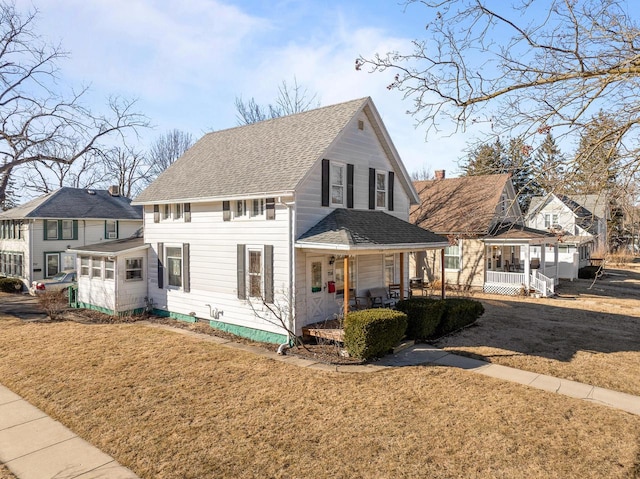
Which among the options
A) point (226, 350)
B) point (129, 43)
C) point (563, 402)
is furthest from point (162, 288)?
point (563, 402)

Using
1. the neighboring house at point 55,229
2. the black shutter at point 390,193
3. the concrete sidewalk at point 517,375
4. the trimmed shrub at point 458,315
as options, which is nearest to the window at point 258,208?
the black shutter at point 390,193

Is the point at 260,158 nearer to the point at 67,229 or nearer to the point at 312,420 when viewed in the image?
the point at 312,420

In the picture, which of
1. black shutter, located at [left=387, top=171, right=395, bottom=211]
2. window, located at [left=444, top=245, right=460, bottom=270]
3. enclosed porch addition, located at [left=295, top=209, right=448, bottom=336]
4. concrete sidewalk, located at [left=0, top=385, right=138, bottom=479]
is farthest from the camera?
window, located at [left=444, top=245, right=460, bottom=270]

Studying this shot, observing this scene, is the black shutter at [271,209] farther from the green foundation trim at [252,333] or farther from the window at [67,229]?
the window at [67,229]

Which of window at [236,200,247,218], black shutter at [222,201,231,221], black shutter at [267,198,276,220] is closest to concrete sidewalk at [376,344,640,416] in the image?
black shutter at [267,198,276,220]

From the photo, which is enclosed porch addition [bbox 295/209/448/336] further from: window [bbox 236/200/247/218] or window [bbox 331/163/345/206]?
window [bbox 236/200/247/218]

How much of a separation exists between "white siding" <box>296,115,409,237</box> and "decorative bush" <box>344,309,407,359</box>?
3260 mm

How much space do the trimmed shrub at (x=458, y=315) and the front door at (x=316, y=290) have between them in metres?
4.11

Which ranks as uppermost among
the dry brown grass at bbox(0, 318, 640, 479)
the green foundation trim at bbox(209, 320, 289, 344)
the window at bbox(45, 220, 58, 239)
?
the window at bbox(45, 220, 58, 239)

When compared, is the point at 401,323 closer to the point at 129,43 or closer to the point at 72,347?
the point at 72,347

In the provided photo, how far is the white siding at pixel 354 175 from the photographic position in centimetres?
1260

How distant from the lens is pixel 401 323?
1129 centimetres

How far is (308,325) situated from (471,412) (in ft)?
19.5

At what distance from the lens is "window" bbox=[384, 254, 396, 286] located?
1632 centimetres
